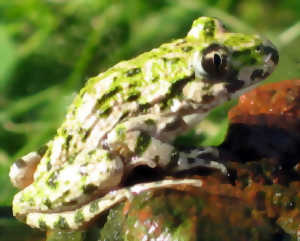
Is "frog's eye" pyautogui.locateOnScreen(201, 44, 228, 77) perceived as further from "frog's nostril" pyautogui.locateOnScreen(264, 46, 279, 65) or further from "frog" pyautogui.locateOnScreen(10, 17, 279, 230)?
"frog's nostril" pyautogui.locateOnScreen(264, 46, 279, 65)

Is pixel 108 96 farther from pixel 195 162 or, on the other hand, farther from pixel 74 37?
pixel 74 37

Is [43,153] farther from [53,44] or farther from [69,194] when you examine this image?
[53,44]

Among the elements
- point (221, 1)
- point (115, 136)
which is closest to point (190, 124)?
point (115, 136)

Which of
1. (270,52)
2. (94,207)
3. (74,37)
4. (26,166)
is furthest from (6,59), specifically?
(270,52)

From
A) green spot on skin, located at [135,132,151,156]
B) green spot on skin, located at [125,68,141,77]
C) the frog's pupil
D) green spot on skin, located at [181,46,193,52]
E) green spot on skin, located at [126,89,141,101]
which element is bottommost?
green spot on skin, located at [135,132,151,156]

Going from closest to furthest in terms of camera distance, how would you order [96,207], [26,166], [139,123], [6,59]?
1. [96,207]
2. [139,123]
3. [26,166]
4. [6,59]

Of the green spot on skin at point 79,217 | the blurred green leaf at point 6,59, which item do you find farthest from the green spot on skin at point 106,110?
the blurred green leaf at point 6,59

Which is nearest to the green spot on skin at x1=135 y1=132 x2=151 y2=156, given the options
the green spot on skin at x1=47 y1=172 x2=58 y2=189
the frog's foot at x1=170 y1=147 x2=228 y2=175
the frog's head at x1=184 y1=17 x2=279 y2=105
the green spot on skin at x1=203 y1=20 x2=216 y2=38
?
the frog's foot at x1=170 y1=147 x2=228 y2=175
